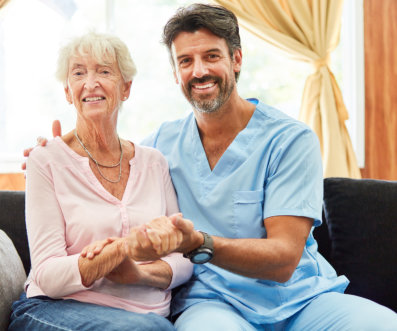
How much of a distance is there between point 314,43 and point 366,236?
5.85 feet

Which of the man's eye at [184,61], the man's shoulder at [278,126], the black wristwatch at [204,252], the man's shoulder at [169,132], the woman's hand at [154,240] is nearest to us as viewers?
the woman's hand at [154,240]

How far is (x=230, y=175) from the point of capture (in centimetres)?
154

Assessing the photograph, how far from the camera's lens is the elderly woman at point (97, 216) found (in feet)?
4.12

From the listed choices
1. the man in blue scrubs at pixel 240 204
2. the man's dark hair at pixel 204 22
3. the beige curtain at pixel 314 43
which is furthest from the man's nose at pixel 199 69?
the beige curtain at pixel 314 43

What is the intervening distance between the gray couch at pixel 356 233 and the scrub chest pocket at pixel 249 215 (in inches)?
17.2

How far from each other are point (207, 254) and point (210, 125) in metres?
0.55

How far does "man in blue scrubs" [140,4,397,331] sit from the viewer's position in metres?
1.32

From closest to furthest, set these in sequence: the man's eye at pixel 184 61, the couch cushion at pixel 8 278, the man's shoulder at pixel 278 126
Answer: the couch cushion at pixel 8 278, the man's shoulder at pixel 278 126, the man's eye at pixel 184 61

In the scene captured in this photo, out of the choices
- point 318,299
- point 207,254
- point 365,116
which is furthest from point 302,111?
point 207,254

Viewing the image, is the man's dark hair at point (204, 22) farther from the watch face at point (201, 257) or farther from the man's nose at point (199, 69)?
the watch face at point (201, 257)

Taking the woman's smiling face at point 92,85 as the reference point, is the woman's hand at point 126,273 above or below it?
below

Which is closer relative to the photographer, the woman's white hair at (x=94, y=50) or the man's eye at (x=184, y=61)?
the woman's white hair at (x=94, y=50)

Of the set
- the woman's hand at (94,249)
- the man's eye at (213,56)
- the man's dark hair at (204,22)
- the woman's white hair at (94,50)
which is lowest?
the woman's hand at (94,249)

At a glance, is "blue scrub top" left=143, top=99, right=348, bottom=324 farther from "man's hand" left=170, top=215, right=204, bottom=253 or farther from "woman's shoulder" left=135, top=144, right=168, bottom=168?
"man's hand" left=170, top=215, right=204, bottom=253
